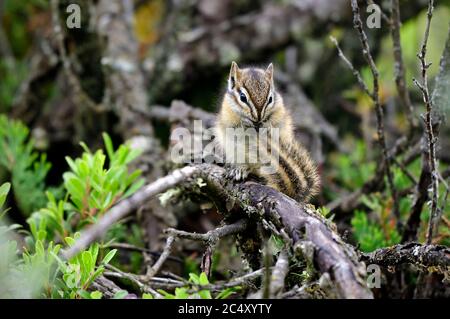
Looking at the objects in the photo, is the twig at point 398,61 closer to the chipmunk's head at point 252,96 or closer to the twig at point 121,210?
the chipmunk's head at point 252,96

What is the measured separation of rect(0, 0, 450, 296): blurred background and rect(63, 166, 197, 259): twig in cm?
134

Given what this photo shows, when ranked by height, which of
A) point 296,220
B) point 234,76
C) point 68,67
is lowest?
point 296,220

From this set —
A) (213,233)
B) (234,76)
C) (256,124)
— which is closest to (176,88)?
(234,76)

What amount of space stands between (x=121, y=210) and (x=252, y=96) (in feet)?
4.49

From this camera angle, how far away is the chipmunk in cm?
292

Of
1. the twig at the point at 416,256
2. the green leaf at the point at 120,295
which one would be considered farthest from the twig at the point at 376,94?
the green leaf at the point at 120,295

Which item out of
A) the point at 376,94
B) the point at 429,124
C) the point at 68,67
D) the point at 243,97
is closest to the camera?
the point at 429,124

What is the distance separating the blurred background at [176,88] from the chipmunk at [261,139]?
554 mm

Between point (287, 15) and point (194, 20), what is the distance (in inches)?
38.3

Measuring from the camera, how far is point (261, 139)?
2998 mm

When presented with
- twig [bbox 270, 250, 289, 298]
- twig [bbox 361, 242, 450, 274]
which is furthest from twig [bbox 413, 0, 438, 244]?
twig [bbox 270, 250, 289, 298]

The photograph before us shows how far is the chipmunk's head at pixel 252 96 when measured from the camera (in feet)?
10.3

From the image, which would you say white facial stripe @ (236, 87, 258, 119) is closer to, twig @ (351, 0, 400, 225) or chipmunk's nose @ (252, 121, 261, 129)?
chipmunk's nose @ (252, 121, 261, 129)

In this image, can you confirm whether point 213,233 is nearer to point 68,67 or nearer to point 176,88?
point 68,67
